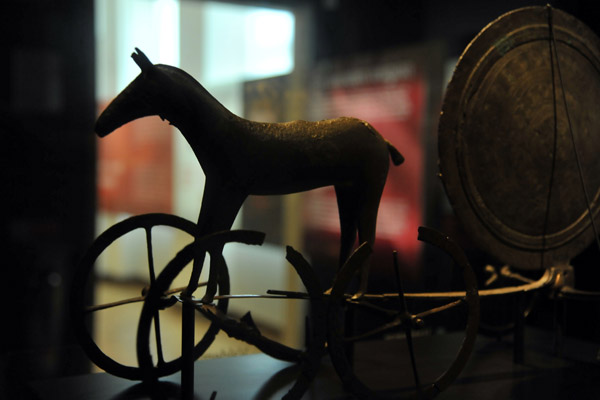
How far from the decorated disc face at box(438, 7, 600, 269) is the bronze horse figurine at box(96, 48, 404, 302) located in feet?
1.18

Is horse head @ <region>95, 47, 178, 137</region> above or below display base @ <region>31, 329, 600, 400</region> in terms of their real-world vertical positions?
above

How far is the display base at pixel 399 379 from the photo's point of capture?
2092 millimetres

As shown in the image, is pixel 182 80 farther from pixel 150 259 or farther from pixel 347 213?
pixel 347 213

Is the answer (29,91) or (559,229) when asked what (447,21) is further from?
(29,91)

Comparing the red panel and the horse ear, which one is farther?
the red panel

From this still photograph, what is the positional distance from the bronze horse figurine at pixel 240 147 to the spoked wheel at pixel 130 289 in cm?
32

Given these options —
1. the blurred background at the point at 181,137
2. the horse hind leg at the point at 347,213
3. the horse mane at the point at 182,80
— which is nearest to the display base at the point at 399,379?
the blurred background at the point at 181,137

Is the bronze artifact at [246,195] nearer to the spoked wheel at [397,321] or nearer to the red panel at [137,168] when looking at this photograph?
the spoked wheel at [397,321]

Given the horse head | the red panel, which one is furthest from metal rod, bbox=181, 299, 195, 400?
the red panel

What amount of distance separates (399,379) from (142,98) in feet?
4.30

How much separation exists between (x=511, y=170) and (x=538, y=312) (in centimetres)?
123

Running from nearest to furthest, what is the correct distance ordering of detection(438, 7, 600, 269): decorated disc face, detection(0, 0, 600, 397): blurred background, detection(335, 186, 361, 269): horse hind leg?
1. detection(335, 186, 361, 269): horse hind leg
2. detection(438, 7, 600, 269): decorated disc face
3. detection(0, 0, 600, 397): blurred background

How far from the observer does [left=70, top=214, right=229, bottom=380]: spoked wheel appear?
211 centimetres

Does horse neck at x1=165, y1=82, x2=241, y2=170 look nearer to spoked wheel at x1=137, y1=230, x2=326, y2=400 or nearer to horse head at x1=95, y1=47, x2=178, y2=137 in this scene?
horse head at x1=95, y1=47, x2=178, y2=137
